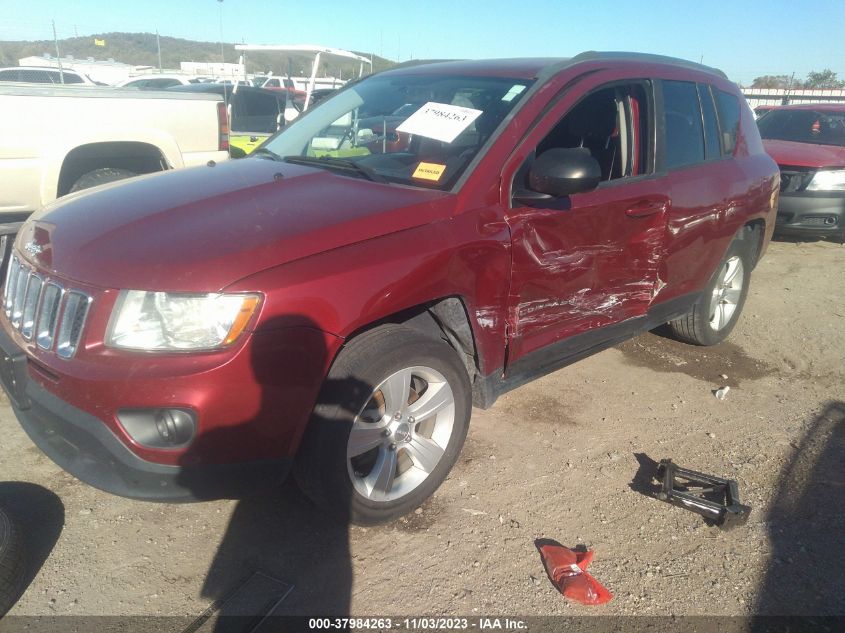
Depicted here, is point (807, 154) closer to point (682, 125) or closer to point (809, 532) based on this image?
point (682, 125)

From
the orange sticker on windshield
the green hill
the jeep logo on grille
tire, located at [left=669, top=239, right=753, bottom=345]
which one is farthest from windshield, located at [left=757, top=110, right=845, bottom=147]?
the green hill

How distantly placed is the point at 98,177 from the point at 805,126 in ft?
28.9

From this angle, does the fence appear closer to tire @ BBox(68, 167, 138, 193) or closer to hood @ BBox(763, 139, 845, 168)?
hood @ BBox(763, 139, 845, 168)

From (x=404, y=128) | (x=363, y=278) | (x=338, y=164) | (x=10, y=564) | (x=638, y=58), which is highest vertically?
(x=638, y=58)

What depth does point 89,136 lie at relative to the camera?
5090 mm

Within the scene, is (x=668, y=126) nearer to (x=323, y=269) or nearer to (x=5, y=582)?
(x=323, y=269)

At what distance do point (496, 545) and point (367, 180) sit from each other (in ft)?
5.36

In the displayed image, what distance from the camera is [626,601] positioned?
2.42 meters

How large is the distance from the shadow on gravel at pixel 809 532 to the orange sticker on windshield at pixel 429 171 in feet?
6.76

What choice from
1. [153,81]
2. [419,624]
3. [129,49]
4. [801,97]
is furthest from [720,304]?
[129,49]

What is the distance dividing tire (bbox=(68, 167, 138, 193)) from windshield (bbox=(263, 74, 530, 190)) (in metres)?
2.16

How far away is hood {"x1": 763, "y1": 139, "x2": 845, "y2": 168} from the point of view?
7742 millimetres

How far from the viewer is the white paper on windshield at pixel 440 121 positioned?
9.96 ft

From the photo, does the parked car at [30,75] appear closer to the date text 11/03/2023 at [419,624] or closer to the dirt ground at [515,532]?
the dirt ground at [515,532]
